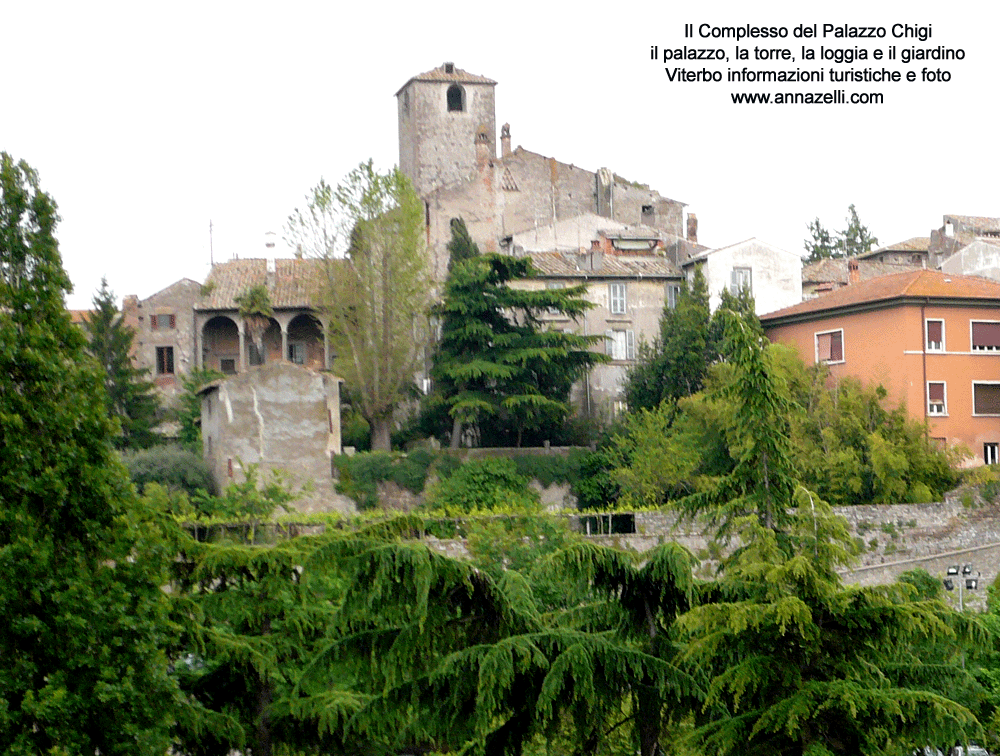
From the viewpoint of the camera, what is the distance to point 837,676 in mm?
10398

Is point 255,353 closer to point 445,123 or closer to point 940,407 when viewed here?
point 445,123

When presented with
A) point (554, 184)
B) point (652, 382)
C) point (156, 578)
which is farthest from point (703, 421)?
point (156, 578)

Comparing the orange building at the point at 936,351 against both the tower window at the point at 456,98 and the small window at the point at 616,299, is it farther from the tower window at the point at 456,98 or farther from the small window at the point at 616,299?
the tower window at the point at 456,98

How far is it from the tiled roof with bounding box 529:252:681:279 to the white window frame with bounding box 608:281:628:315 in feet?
1.01

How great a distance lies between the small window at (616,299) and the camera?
1713 inches

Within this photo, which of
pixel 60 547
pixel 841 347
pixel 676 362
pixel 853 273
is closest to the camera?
pixel 60 547

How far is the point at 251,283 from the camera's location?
50.5 m

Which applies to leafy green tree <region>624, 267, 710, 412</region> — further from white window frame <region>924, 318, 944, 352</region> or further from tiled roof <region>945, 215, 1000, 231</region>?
tiled roof <region>945, 215, 1000, 231</region>

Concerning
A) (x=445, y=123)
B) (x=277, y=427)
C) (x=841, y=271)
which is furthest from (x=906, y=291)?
(x=445, y=123)

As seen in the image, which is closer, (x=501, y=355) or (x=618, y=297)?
(x=501, y=355)

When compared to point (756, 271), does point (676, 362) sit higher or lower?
lower

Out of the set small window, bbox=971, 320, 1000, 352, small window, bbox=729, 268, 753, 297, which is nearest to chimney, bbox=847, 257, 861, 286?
small window, bbox=729, 268, 753, 297

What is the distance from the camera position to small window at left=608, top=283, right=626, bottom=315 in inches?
1713

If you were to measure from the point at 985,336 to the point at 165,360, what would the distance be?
27390mm
